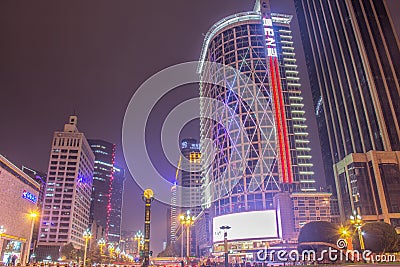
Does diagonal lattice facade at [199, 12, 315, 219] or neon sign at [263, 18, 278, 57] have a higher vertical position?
neon sign at [263, 18, 278, 57]

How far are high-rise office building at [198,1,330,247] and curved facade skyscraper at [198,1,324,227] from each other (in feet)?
0.97

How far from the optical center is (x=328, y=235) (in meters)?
43.2

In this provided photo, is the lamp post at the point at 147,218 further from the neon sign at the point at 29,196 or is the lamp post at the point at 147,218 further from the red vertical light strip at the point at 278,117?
the red vertical light strip at the point at 278,117

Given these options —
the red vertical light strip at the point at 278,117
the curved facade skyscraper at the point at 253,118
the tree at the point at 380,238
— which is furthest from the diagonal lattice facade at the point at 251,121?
the tree at the point at 380,238

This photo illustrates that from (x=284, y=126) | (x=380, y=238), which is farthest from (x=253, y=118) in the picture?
(x=380, y=238)

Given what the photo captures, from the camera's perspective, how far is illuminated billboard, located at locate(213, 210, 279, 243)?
89.1 m

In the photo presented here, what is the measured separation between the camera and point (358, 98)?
10394 cm

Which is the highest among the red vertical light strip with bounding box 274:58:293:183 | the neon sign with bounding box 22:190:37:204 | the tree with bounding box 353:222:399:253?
the red vertical light strip with bounding box 274:58:293:183

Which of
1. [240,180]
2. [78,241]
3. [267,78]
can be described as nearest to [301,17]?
[267,78]

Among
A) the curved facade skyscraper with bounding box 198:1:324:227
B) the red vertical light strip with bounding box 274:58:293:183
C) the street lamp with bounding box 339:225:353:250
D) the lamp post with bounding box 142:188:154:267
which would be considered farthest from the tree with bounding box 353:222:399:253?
the red vertical light strip with bounding box 274:58:293:183

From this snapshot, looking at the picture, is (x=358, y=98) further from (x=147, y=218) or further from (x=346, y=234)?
(x=147, y=218)

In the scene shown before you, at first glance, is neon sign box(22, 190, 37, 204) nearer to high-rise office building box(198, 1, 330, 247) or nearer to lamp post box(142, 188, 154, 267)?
high-rise office building box(198, 1, 330, 247)

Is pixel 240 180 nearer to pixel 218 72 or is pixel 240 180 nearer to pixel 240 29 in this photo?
pixel 218 72

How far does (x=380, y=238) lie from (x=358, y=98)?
69639 mm
